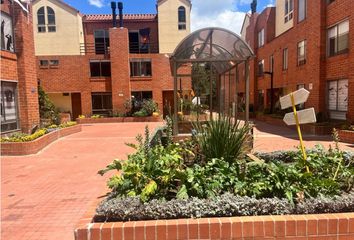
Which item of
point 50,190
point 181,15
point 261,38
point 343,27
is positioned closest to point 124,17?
point 181,15

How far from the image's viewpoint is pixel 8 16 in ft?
36.1

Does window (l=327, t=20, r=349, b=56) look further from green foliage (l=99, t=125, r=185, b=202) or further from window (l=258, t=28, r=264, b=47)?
green foliage (l=99, t=125, r=185, b=202)

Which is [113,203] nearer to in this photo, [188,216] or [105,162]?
[188,216]

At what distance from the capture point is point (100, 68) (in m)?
24.0

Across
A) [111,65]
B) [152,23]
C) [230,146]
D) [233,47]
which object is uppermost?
[152,23]

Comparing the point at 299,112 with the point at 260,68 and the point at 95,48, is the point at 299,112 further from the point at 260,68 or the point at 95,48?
the point at 95,48

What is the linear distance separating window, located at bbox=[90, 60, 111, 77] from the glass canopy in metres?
15.8

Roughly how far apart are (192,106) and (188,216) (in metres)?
9.16

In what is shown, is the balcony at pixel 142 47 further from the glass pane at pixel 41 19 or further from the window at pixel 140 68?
the glass pane at pixel 41 19

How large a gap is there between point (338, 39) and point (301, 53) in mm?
3735

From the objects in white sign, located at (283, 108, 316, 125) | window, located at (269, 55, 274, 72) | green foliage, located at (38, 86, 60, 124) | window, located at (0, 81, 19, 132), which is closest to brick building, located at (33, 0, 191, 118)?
green foliage, located at (38, 86, 60, 124)

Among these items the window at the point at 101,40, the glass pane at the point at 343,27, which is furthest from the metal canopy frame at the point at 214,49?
the window at the point at 101,40

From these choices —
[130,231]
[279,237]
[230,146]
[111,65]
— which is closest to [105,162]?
[230,146]

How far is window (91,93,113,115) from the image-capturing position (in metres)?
24.4
